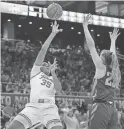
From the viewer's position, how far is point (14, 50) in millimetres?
22219

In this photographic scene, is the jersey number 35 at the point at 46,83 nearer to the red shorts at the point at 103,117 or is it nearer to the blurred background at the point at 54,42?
the red shorts at the point at 103,117

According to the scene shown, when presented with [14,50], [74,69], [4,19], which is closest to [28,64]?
[14,50]

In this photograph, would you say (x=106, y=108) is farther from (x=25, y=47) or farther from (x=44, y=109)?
(x=25, y=47)

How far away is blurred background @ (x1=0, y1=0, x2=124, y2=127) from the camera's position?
18.0 metres

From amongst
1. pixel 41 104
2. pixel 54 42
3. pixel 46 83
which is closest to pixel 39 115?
pixel 41 104

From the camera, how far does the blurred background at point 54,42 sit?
1802cm

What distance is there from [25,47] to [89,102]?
9159mm

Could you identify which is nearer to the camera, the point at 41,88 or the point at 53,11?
the point at 41,88

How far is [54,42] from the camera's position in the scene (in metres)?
31.7

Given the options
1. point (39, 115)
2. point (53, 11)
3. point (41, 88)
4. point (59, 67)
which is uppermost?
point (53, 11)

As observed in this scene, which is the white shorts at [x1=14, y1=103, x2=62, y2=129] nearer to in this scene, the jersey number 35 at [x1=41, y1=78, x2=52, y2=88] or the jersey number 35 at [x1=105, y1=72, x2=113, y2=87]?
the jersey number 35 at [x1=41, y1=78, x2=52, y2=88]

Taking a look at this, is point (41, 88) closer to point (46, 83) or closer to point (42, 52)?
point (46, 83)

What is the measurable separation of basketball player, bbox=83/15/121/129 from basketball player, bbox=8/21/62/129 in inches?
55.0

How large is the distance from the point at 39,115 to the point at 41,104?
178 millimetres
